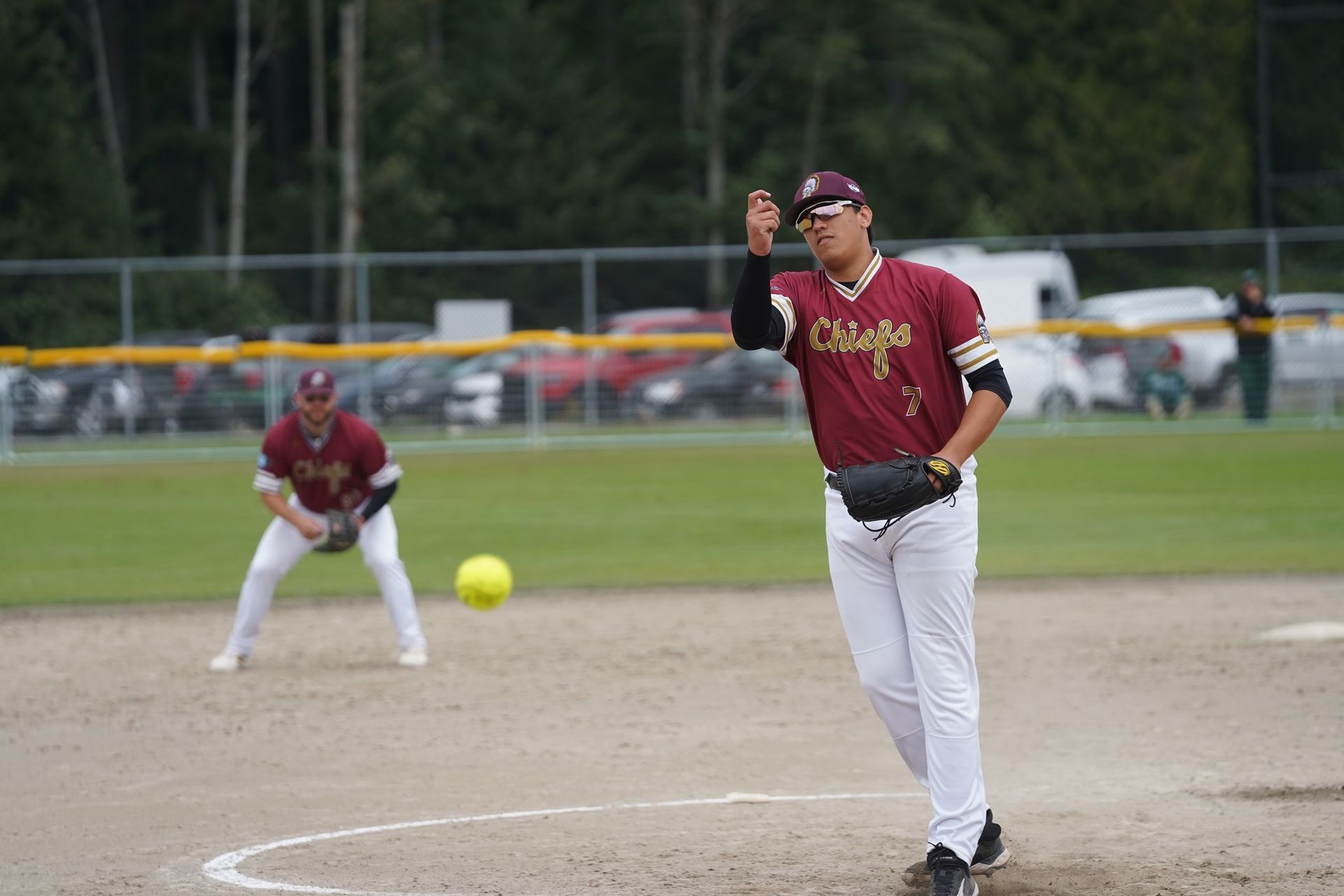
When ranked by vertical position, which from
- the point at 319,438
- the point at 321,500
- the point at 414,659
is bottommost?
the point at 414,659

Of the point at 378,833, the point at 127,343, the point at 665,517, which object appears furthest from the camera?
the point at 127,343

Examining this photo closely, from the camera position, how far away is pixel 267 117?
139 ft

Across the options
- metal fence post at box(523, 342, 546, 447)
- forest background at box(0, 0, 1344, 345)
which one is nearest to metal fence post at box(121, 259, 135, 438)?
metal fence post at box(523, 342, 546, 447)

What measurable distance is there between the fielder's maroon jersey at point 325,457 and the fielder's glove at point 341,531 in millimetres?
218

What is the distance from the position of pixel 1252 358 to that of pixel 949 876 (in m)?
18.7

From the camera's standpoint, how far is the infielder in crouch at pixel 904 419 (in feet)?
16.0

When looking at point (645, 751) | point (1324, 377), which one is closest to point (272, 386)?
point (1324, 377)

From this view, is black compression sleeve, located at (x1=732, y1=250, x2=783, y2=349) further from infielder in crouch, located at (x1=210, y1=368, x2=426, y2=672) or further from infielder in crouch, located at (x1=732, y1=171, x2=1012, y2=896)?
infielder in crouch, located at (x1=210, y1=368, x2=426, y2=672)

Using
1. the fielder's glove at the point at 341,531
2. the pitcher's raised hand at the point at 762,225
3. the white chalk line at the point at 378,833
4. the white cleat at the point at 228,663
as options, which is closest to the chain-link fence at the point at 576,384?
the white cleat at the point at 228,663

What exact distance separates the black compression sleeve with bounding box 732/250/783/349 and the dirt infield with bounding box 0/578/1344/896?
5.43 ft

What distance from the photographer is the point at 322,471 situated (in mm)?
9094

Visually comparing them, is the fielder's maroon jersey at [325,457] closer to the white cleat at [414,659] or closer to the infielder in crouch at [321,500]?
the infielder in crouch at [321,500]

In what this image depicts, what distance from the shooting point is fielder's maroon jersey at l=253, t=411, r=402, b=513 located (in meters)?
9.03

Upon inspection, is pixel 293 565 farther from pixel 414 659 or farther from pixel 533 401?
pixel 533 401
